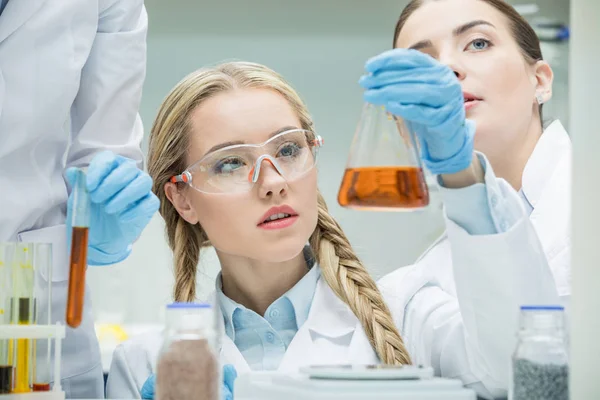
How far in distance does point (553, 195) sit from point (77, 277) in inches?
48.5

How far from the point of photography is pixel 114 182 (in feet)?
5.47

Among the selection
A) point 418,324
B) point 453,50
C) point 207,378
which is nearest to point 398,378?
point 207,378

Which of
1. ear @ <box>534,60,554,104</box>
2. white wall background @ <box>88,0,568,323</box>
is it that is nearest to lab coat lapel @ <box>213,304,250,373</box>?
ear @ <box>534,60,554,104</box>

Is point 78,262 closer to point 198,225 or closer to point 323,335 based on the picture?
point 323,335

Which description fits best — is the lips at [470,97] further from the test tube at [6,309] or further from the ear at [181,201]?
the test tube at [6,309]

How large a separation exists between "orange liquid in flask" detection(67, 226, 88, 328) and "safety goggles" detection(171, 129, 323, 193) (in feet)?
2.17

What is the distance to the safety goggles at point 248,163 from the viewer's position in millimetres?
2004

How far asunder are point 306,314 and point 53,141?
785mm

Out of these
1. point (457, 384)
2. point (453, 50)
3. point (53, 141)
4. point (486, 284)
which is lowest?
point (457, 384)

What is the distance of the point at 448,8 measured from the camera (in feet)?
7.44

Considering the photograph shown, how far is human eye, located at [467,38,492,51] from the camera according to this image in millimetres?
2219

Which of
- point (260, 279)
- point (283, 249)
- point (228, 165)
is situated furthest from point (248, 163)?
point (260, 279)

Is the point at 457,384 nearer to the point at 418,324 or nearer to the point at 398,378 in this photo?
the point at 398,378

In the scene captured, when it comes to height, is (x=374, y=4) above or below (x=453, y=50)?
above
